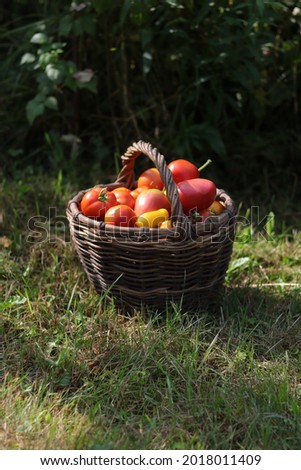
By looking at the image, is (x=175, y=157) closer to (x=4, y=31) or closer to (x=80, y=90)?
(x=80, y=90)

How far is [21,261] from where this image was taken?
265 centimetres

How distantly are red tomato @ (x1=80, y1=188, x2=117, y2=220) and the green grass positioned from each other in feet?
0.99

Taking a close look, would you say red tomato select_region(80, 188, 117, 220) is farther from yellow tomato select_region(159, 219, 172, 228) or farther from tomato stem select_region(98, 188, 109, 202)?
yellow tomato select_region(159, 219, 172, 228)

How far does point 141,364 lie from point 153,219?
470mm

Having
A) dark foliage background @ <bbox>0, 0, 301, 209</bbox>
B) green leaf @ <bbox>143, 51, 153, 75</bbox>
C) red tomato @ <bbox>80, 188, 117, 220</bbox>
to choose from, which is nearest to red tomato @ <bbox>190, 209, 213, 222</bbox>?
red tomato @ <bbox>80, 188, 117, 220</bbox>

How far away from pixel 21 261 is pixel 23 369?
26.4 inches

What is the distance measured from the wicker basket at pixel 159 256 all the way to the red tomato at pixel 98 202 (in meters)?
0.05

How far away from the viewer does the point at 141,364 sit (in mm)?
2031

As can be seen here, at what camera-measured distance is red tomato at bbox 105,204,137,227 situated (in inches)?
87.9

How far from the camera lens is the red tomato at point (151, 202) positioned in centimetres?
226

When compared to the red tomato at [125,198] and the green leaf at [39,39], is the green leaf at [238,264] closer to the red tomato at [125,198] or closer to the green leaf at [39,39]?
the red tomato at [125,198]

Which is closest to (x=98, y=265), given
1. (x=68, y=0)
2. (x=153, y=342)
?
(x=153, y=342)

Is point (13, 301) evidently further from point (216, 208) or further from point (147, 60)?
point (147, 60)

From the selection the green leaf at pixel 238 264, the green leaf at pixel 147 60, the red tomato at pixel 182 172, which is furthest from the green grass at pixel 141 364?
the green leaf at pixel 147 60
